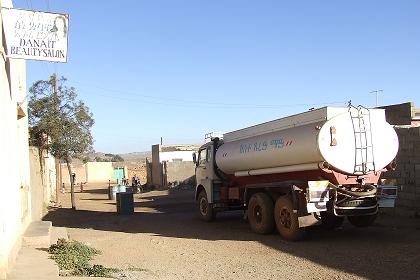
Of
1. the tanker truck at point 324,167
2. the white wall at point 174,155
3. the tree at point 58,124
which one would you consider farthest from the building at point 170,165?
the tanker truck at point 324,167

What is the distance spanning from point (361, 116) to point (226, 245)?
14.5ft

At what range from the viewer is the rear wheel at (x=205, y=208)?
17891 mm

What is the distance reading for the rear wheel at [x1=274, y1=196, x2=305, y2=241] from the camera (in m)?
12.2

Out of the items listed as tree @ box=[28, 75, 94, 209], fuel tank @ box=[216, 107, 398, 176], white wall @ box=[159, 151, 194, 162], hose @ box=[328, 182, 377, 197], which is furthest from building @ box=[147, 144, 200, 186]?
hose @ box=[328, 182, 377, 197]

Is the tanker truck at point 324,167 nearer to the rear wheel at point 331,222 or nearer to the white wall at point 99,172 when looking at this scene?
the rear wheel at point 331,222

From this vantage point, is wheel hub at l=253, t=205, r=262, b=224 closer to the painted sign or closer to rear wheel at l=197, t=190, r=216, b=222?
rear wheel at l=197, t=190, r=216, b=222

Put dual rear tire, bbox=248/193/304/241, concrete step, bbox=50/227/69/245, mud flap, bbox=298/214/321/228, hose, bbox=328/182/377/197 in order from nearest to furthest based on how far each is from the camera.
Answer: hose, bbox=328/182/377/197
mud flap, bbox=298/214/321/228
dual rear tire, bbox=248/193/304/241
concrete step, bbox=50/227/69/245

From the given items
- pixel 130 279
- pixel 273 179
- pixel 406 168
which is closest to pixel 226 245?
pixel 273 179

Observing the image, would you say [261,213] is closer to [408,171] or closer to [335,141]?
[335,141]

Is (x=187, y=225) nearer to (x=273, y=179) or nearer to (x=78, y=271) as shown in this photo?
(x=273, y=179)

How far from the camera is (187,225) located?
17.3 metres

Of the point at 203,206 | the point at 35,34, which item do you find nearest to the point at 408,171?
the point at 203,206

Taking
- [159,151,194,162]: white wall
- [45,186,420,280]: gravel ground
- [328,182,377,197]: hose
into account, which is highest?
[159,151,194,162]: white wall

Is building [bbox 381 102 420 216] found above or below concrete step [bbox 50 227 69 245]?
above
